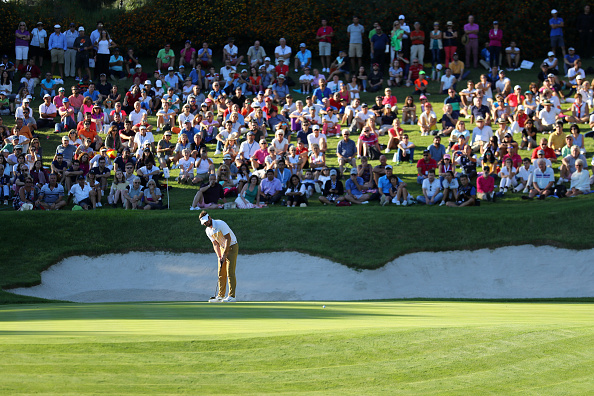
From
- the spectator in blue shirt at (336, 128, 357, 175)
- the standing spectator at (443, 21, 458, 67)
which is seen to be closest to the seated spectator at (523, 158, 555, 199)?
the spectator in blue shirt at (336, 128, 357, 175)

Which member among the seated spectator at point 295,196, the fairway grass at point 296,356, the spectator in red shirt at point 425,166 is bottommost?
the fairway grass at point 296,356

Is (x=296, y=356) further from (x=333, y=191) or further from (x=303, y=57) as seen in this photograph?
(x=303, y=57)

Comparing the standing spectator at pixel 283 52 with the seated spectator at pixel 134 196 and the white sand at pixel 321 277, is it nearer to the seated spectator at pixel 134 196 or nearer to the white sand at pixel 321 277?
the seated spectator at pixel 134 196

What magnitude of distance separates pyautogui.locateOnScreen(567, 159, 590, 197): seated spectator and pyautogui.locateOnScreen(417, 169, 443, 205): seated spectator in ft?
12.6

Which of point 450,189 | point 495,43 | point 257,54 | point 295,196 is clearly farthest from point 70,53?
point 450,189

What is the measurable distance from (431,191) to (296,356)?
50.2 ft

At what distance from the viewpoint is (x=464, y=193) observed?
21484 mm

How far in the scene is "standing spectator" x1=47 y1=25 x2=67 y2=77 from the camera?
33531mm

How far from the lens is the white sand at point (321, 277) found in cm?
1627

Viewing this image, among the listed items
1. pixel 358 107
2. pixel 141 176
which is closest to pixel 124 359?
pixel 141 176

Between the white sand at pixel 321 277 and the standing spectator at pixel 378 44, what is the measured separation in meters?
17.8

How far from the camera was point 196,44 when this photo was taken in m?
37.3

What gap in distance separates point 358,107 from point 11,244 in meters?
14.8

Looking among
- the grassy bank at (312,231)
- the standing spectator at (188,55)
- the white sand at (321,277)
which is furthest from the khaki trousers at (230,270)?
the standing spectator at (188,55)
